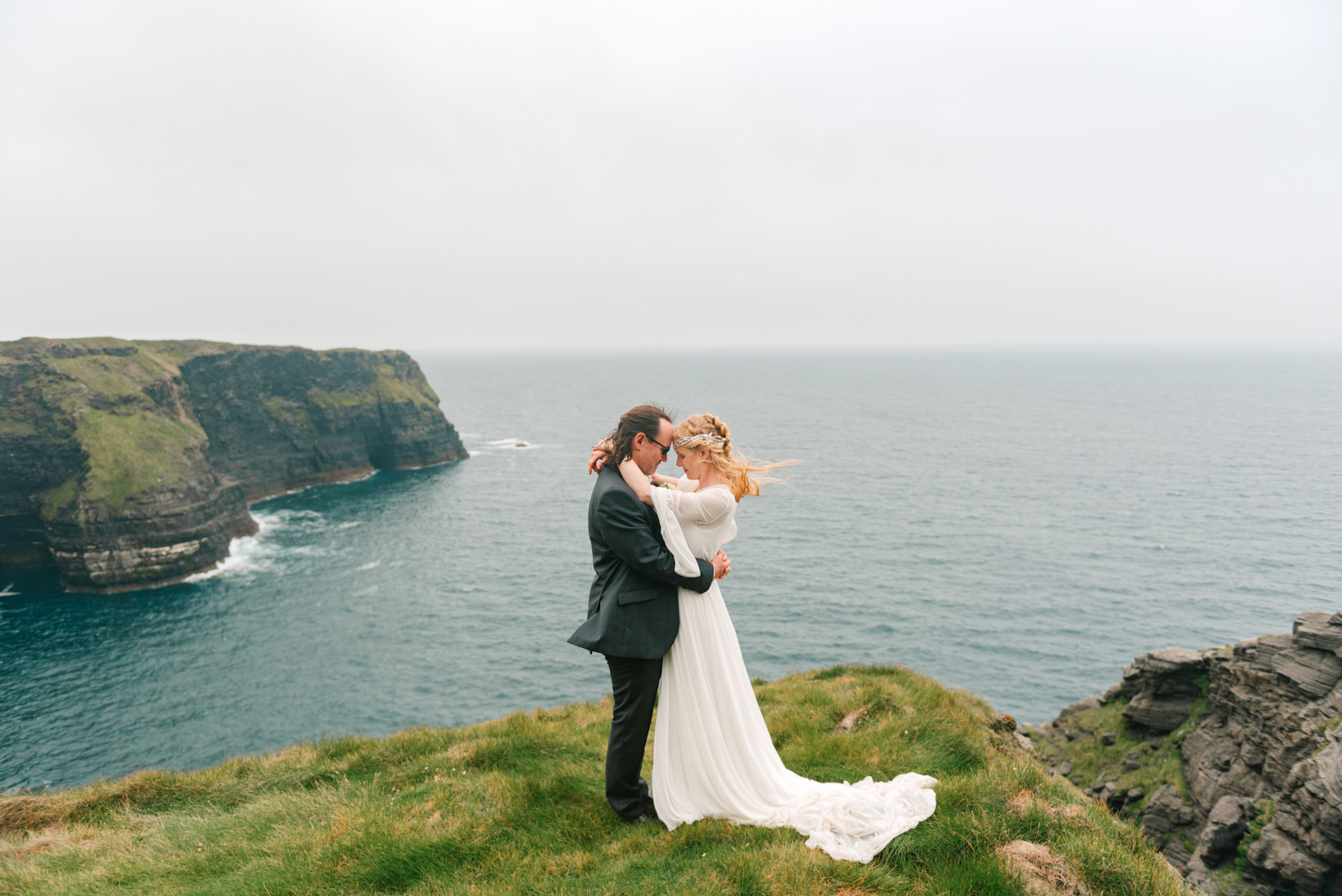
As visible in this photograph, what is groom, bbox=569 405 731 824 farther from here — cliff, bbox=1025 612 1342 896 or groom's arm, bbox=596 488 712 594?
cliff, bbox=1025 612 1342 896

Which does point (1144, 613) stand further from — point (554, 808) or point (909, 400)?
point (909, 400)

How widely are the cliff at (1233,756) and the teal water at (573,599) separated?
1657 centimetres

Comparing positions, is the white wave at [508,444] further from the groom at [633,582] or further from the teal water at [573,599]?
the groom at [633,582]

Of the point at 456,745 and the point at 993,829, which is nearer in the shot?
the point at 993,829

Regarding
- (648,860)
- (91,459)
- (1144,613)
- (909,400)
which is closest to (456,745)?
(648,860)

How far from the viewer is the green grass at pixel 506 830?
6.05m

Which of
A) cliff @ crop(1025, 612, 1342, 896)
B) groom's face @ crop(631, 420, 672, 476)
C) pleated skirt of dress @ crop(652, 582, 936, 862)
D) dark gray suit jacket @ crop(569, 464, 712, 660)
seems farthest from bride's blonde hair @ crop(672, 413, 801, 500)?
cliff @ crop(1025, 612, 1342, 896)

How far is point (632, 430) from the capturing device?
22.7ft

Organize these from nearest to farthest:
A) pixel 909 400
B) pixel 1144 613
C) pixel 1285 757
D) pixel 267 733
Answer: pixel 1285 757 < pixel 267 733 < pixel 1144 613 < pixel 909 400

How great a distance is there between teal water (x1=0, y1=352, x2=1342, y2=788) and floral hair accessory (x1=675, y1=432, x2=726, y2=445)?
1462 inches

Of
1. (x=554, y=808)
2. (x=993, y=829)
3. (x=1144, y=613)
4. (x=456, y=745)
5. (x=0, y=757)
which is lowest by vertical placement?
(x=0, y=757)

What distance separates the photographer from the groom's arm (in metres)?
6.62

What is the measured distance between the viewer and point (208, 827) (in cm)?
818

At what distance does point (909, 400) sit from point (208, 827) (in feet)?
640
